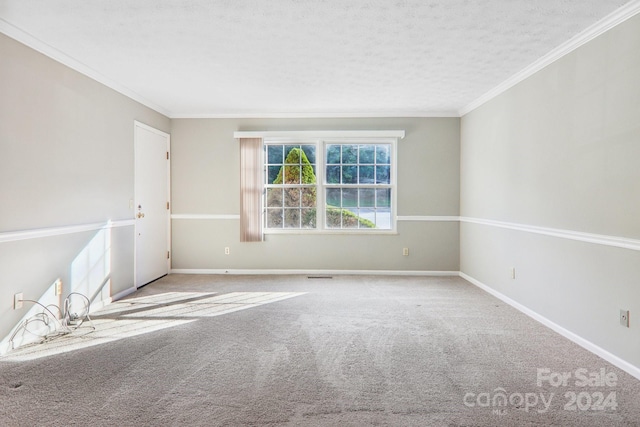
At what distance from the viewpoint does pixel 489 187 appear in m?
4.79

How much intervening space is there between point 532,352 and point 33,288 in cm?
413

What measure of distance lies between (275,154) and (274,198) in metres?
0.70

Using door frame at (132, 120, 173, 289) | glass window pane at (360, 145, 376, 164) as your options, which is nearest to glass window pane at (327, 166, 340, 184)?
glass window pane at (360, 145, 376, 164)

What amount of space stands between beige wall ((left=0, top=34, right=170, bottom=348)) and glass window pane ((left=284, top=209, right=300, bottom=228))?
2314 millimetres

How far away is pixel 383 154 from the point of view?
19.4ft

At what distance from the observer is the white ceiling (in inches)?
103

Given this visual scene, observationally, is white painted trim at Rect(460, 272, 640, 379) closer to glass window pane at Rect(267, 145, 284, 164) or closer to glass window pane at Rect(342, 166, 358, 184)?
glass window pane at Rect(342, 166, 358, 184)

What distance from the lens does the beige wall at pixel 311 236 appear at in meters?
5.79

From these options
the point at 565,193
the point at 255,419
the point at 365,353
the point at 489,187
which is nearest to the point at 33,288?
the point at 255,419

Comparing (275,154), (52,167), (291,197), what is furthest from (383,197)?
(52,167)

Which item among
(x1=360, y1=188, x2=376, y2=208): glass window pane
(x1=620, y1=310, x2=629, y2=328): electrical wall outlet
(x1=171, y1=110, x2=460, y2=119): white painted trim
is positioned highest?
(x1=171, y1=110, x2=460, y2=119): white painted trim

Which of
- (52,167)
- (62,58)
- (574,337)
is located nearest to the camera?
(574,337)

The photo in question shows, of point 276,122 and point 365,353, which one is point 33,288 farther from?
point 276,122

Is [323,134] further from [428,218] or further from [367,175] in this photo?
[428,218]
